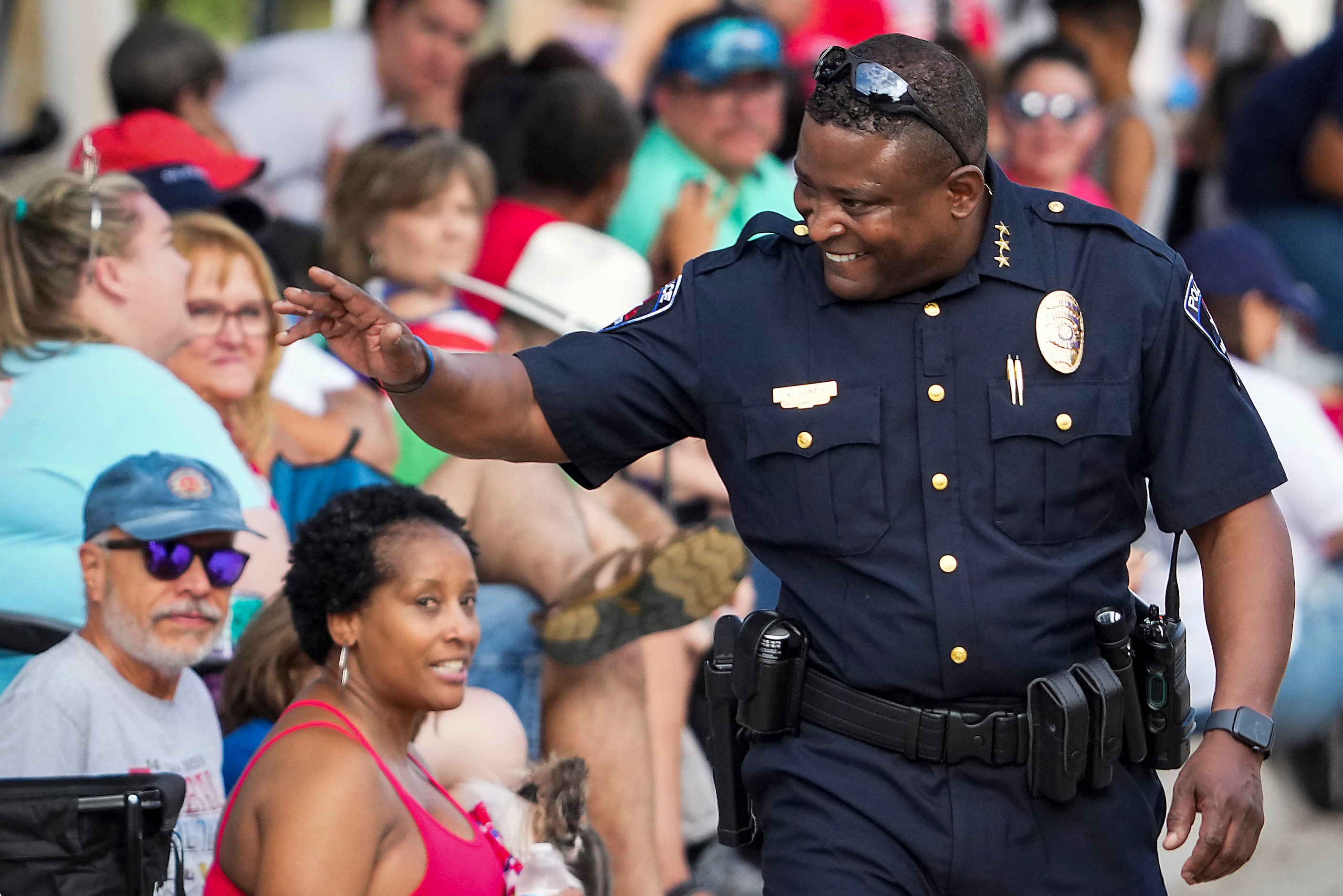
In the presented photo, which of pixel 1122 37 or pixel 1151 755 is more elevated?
pixel 1122 37

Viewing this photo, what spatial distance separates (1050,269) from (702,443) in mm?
2821

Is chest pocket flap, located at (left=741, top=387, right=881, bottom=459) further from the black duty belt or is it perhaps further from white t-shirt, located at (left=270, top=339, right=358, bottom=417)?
white t-shirt, located at (left=270, top=339, right=358, bottom=417)

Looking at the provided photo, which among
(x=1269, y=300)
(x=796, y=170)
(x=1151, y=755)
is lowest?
(x=1151, y=755)

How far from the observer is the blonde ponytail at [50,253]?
4.14 meters

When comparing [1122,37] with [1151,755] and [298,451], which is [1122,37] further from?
[1151,755]

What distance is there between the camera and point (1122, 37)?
860 cm

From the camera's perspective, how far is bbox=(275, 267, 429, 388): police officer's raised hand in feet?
8.70

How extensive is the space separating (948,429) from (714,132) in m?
3.71

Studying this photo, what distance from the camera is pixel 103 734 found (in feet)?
11.3

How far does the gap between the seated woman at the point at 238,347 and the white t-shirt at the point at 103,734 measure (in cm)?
124

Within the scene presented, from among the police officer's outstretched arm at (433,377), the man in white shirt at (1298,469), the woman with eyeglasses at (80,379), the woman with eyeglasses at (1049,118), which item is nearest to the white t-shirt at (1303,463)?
the man in white shirt at (1298,469)

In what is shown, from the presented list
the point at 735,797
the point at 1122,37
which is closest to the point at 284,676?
the point at 735,797

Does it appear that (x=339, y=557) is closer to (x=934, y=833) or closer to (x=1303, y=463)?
(x=934, y=833)

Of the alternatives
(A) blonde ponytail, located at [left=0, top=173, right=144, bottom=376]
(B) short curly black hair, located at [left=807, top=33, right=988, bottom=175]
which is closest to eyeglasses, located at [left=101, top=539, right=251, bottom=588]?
(A) blonde ponytail, located at [left=0, top=173, right=144, bottom=376]
